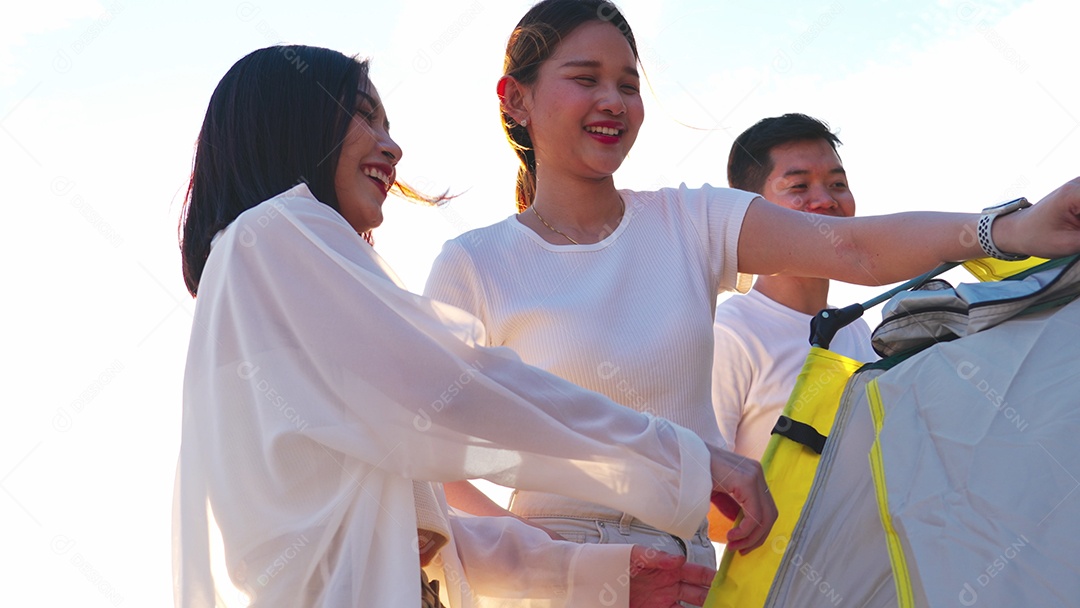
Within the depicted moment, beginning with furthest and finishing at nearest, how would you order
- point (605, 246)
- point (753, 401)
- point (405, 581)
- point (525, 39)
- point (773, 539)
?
point (753, 401) → point (525, 39) → point (605, 246) → point (773, 539) → point (405, 581)

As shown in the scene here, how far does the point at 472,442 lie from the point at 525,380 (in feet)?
0.42

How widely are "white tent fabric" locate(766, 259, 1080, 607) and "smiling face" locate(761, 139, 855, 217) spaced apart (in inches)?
51.2

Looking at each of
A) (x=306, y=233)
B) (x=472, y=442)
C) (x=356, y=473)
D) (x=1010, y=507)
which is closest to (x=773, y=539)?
(x=1010, y=507)

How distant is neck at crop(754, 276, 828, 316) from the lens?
10.5 ft

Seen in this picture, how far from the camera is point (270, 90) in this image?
2061mm

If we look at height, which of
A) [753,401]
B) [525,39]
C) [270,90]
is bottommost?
[753,401]

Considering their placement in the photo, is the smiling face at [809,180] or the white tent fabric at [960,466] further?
the smiling face at [809,180]

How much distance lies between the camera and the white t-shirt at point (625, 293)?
7.11 feet

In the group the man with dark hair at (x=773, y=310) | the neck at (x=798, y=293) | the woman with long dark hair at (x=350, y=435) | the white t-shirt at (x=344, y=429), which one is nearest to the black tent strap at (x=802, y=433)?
the woman with long dark hair at (x=350, y=435)

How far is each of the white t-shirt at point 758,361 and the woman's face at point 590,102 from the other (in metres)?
0.68

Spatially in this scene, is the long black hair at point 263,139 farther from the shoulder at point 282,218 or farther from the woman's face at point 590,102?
the woman's face at point 590,102

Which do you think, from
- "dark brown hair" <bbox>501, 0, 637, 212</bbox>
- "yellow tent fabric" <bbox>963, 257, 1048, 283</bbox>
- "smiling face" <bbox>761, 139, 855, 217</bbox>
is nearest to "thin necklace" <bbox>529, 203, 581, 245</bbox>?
"dark brown hair" <bbox>501, 0, 637, 212</bbox>

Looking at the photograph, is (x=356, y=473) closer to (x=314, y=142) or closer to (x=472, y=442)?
(x=472, y=442)

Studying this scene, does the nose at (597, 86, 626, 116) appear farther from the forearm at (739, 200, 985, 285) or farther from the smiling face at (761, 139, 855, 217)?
the smiling face at (761, 139, 855, 217)
